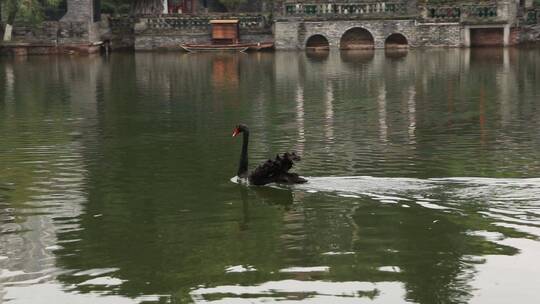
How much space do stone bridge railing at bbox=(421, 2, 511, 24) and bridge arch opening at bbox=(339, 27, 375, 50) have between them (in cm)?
367

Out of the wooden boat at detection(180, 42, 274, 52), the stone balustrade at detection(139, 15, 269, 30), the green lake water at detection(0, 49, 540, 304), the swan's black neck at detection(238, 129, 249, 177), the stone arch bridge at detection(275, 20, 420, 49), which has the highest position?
the stone balustrade at detection(139, 15, 269, 30)

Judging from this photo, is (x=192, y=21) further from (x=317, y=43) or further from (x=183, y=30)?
(x=317, y=43)

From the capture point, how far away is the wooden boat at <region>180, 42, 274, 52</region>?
60031mm

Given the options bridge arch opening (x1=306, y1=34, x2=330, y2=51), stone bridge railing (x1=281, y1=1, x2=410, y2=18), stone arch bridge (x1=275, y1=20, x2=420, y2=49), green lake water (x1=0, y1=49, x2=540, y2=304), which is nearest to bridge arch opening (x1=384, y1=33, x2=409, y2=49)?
stone arch bridge (x1=275, y1=20, x2=420, y2=49)

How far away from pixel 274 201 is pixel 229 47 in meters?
44.6

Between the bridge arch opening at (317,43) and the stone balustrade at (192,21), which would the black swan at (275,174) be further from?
the stone balustrade at (192,21)

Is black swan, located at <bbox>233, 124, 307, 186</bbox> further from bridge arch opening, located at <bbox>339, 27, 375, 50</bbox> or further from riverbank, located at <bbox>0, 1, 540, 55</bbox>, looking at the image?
bridge arch opening, located at <bbox>339, 27, 375, 50</bbox>

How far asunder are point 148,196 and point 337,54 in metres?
41.2

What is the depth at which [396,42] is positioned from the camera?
200ft

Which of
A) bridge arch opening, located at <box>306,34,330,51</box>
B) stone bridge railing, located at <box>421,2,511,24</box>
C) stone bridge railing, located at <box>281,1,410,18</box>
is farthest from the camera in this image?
bridge arch opening, located at <box>306,34,330,51</box>

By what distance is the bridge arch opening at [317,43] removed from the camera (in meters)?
61.4

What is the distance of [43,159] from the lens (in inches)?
811

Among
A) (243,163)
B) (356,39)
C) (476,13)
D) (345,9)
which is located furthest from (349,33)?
(243,163)

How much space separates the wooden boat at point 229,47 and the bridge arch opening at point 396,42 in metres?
6.96
